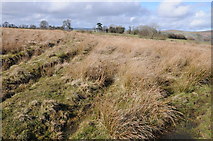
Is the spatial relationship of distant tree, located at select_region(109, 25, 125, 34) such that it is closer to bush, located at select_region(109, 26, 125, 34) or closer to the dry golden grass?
bush, located at select_region(109, 26, 125, 34)

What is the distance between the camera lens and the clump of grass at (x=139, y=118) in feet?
8.15

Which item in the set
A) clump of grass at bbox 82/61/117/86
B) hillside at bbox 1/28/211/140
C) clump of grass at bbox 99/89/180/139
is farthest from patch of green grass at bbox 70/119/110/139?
clump of grass at bbox 82/61/117/86

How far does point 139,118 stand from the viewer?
9.08 feet

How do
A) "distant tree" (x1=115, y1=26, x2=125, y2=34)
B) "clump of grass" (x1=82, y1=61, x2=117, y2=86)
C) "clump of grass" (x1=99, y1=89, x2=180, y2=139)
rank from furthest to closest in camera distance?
1. "distant tree" (x1=115, y1=26, x2=125, y2=34)
2. "clump of grass" (x1=82, y1=61, x2=117, y2=86)
3. "clump of grass" (x1=99, y1=89, x2=180, y2=139)

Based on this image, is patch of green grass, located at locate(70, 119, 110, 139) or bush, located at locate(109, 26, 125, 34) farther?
bush, located at locate(109, 26, 125, 34)

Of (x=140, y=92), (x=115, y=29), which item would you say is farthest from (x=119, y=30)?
(x=140, y=92)

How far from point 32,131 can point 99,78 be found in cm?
257

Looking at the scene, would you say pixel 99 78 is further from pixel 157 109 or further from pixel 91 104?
pixel 157 109

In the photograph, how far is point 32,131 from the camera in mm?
2510

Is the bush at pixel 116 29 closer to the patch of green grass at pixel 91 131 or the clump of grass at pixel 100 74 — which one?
the clump of grass at pixel 100 74

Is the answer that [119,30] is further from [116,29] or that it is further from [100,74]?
[100,74]

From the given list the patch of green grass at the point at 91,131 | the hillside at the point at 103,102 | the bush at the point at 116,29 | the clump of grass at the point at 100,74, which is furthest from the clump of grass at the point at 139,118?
the bush at the point at 116,29

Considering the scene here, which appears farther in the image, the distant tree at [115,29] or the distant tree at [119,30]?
the distant tree at [115,29]

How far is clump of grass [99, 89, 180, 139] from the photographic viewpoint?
8.15 feet
